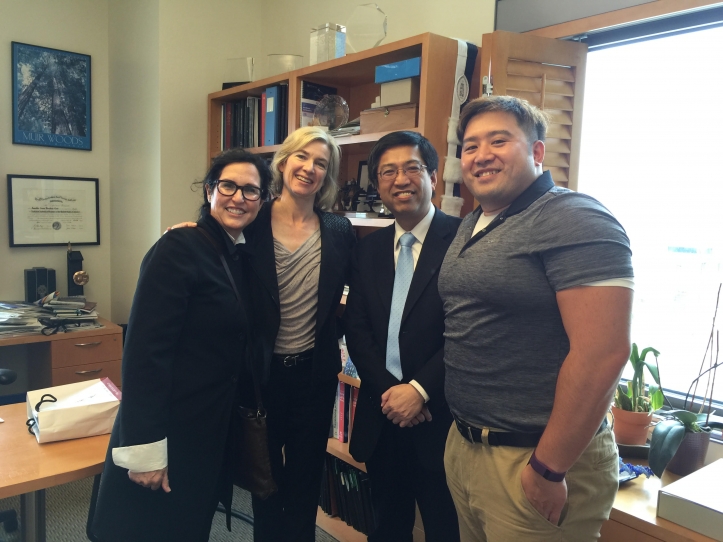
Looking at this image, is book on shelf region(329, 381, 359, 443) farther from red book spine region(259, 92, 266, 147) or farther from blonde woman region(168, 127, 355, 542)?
red book spine region(259, 92, 266, 147)

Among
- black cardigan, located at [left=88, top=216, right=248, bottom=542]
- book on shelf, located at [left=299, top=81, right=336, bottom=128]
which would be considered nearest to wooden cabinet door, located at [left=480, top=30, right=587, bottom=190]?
book on shelf, located at [left=299, top=81, right=336, bottom=128]

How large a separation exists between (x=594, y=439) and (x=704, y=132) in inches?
47.9

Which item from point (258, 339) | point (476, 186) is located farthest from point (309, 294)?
point (476, 186)

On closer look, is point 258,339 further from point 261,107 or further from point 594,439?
point 261,107

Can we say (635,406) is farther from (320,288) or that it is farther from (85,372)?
(85,372)

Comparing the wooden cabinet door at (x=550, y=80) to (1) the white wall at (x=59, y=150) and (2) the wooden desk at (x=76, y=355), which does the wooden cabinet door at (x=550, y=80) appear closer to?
(2) the wooden desk at (x=76, y=355)

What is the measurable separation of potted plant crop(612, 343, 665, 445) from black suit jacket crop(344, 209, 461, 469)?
605 mm

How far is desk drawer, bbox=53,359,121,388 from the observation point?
2.86 metres

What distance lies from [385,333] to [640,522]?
0.82 m

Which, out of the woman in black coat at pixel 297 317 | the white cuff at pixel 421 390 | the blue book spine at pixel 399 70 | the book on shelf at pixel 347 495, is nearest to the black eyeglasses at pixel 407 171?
the woman in black coat at pixel 297 317

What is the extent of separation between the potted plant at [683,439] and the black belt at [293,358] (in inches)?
40.6

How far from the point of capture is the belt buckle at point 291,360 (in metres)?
1.67

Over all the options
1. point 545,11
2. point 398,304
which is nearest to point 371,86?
point 545,11

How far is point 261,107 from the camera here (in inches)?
112
